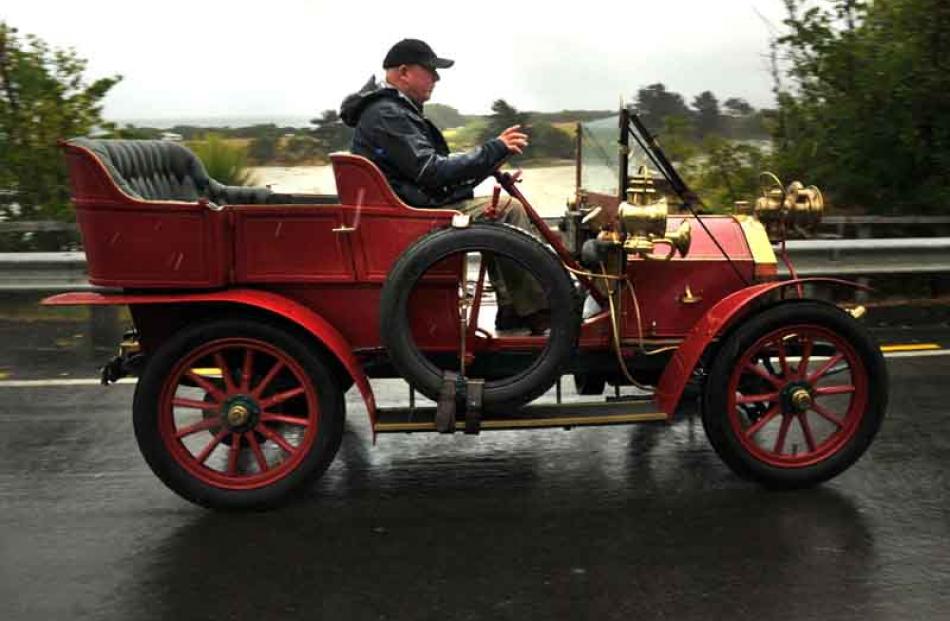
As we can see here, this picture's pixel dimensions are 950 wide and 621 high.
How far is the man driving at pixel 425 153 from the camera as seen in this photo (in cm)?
402

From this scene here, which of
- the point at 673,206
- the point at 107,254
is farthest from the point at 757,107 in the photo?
the point at 107,254

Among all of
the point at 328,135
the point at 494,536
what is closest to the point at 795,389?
the point at 494,536

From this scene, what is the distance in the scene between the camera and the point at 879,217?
8148 mm

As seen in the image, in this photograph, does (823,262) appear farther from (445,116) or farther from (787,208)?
(445,116)

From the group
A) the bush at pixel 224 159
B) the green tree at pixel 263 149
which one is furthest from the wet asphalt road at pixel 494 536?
the bush at pixel 224 159

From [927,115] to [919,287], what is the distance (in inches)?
54.5

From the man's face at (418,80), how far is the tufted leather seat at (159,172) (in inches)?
39.0

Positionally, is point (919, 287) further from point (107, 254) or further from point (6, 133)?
point (6, 133)

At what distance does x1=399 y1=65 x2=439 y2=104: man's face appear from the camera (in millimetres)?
4316

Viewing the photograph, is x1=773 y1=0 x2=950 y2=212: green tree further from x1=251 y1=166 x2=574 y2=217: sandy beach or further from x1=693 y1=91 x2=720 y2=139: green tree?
x1=251 y1=166 x2=574 y2=217: sandy beach

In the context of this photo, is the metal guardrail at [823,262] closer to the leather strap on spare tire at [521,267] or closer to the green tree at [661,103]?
the green tree at [661,103]

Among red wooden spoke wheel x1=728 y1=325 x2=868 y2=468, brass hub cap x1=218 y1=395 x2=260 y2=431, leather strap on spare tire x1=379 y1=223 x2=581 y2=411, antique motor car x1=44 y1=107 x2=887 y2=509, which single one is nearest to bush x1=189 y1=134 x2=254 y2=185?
antique motor car x1=44 y1=107 x2=887 y2=509

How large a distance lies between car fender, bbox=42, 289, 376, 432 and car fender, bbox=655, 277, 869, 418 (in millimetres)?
1150

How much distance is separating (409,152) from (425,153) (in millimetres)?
64
